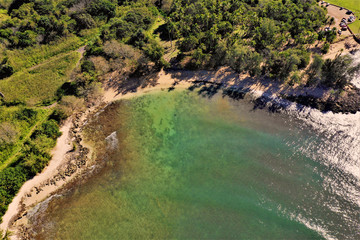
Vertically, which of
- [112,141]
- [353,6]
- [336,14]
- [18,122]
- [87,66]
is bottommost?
[18,122]

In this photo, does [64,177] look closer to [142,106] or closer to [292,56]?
[142,106]

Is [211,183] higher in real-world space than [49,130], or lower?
higher

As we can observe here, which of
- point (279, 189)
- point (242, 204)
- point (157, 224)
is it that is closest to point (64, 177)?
point (157, 224)

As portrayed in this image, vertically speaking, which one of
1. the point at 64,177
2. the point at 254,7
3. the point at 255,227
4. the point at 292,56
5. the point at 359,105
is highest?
the point at 254,7

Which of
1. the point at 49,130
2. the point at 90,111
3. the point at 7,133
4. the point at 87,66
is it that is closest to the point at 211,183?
the point at 90,111

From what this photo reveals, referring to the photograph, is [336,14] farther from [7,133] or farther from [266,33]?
[7,133]

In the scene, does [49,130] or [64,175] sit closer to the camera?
[64,175]

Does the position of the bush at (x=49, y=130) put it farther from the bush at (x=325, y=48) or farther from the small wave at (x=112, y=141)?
the bush at (x=325, y=48)

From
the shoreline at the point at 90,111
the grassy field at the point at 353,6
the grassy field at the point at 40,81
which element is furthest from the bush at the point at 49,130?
the grassy field at the point at 353,6
